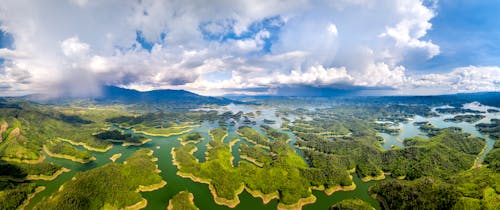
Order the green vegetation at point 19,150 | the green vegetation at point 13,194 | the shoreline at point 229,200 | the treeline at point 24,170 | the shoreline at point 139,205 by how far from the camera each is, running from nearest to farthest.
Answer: the green vegetation at point 13,194 < the shoreline at point 139,205 < the shoreline at point 229,200 < the treeline at point 24,170 < the green vegetation at point 19,150

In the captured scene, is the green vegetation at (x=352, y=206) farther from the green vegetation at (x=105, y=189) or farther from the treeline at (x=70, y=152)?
the treeline at (x=70, y=152)

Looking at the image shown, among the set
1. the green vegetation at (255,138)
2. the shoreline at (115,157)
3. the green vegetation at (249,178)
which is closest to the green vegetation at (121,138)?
the shoreline at (115,157)

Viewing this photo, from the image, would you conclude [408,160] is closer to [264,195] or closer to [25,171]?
[264,195]

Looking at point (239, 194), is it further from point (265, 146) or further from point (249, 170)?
point (265, 146)

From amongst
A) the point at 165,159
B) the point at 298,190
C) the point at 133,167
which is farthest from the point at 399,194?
the point at 165,159

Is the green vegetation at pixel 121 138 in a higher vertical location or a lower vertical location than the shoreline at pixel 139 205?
higher

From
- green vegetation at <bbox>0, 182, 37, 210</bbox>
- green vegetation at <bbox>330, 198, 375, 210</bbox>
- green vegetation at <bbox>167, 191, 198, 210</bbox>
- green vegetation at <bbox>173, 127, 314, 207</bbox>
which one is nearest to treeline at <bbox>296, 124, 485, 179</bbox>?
green vegetation at <bbox>173, 127, 314, 207</bbox>
